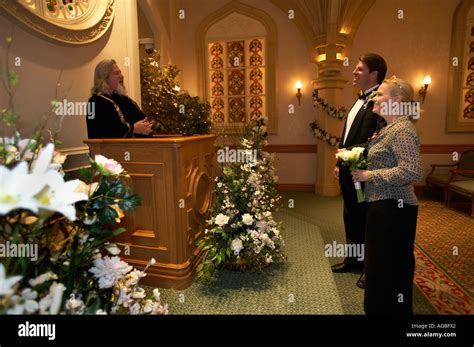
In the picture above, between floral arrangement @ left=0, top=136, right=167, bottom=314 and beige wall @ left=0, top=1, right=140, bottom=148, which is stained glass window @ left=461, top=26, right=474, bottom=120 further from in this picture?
floral arrangement @ left=0, top=136, right=167, bottom=314

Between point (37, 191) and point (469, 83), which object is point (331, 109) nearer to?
point (469, 83)

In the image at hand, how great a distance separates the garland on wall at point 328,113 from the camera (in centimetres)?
618

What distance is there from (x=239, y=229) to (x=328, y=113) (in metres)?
4.03

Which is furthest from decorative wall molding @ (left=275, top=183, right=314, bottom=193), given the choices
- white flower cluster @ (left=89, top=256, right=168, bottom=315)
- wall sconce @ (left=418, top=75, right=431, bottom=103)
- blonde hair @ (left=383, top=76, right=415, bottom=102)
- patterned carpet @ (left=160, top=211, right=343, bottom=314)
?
white flower cluster @ (left=89, top=256, right=168, bottom=315)

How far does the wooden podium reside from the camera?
2568 millimetres

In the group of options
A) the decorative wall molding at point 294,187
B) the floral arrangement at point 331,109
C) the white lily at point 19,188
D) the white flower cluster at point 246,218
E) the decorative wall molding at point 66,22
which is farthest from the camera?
the decorative wall molding at point 294,187

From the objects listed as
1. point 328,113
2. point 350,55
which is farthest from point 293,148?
point 350,55

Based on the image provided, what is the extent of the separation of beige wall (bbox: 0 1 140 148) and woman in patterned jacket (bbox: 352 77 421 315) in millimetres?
2541

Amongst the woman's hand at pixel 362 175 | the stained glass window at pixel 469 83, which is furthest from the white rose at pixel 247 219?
the stained glass window at pixel 469 83

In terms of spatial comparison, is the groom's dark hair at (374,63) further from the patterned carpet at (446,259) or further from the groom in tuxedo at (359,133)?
the patterned carpet at (446,259)

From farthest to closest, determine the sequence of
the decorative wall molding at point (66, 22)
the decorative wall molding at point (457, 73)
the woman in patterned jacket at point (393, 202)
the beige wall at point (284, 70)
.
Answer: the beige wall at point (284, 70), the decorative wall molding at point (457, 73), the decorative wall molding at point (66, 22), the woman in patterned jacket at point (393, 202)

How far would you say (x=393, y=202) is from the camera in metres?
1.97

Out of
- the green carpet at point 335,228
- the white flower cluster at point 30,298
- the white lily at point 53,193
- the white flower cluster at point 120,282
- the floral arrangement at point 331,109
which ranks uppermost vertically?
the floral arrangement at point 331,109

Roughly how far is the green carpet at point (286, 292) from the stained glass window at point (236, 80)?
4123 millimetres
